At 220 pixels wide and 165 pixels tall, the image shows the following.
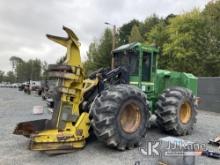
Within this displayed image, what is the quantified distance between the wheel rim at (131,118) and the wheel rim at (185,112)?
2.26 meters

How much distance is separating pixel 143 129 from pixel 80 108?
1.53 metres

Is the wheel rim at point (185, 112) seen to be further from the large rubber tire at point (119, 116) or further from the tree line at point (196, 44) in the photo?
the tree line at point (196, 44)

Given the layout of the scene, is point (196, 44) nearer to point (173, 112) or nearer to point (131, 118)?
point (173, 112)

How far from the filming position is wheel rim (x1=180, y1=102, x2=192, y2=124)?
27.5 ft

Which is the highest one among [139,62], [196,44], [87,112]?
[196,44]

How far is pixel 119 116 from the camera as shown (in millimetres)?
6148

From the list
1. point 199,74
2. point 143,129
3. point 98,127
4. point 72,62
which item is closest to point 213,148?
point 143,129

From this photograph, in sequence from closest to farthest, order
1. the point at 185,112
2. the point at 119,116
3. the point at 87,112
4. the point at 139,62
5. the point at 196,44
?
the point at 119,116 < the point at 87,112 < the point at 139,62 < the point at 185,112 < the point at 196,44

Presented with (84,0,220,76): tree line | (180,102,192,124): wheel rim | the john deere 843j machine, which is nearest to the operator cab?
the john deere 843j machine

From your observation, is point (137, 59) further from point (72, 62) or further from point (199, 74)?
point (199, 74)

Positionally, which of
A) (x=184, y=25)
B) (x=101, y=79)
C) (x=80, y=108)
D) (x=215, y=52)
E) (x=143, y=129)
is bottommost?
(x=143, y=129)

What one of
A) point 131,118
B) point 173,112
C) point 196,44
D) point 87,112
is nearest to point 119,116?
point 131,118

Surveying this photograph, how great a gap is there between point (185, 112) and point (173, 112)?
973mm

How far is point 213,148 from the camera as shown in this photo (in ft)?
22.7
